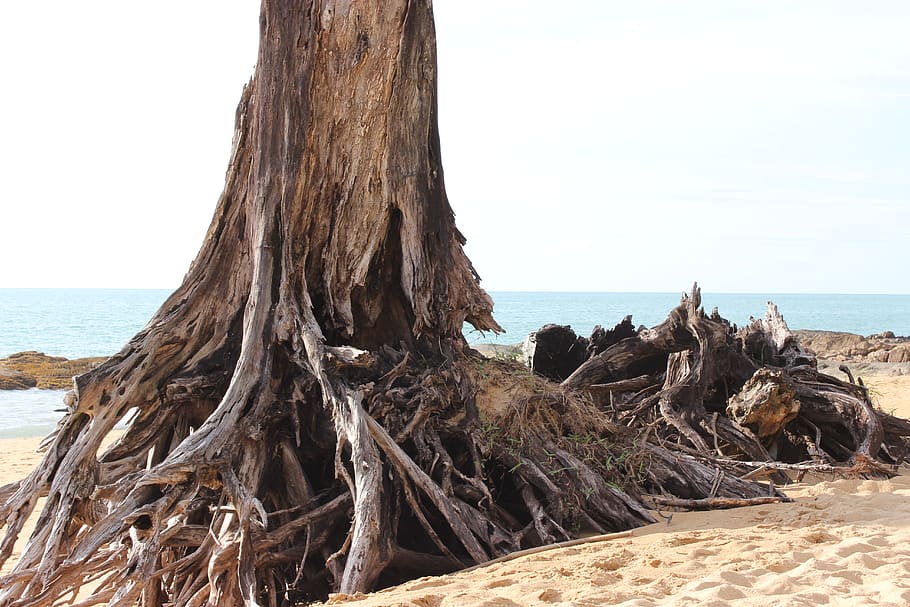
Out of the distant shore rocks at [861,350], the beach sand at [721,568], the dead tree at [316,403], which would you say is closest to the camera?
the beach sand at [721,568]

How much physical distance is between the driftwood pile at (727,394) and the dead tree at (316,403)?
2149 millimetres

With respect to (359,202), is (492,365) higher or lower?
lower

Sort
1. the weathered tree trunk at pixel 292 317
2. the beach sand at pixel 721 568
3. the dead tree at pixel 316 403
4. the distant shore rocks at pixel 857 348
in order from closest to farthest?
the beach sand at pixel 721 568, the dead tree at pixel 316 403, the weathered tree trunk at pixel 292 317, the distant shore rocks at pixel 857 348

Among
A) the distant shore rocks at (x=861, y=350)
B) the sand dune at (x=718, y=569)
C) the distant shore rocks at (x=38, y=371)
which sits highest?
the sand dune at (x=718, y=569)

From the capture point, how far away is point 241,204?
6.46 metres

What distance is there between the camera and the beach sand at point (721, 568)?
4.04 metres

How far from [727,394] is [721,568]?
5298 millimetres

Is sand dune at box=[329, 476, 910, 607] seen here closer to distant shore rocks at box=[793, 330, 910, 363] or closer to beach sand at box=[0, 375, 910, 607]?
beach sand at box=[0, 375, 910, 607]

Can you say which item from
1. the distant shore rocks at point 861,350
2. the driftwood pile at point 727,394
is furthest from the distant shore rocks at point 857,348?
the driftwood pile at point 727,394

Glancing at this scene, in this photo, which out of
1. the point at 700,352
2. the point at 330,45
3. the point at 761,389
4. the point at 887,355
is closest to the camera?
the point at 330,45

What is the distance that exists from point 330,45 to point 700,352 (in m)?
5.14

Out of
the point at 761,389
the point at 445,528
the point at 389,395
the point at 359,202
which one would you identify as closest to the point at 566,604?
the point at 445,528

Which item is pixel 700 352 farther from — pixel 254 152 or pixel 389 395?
pixel 254 152

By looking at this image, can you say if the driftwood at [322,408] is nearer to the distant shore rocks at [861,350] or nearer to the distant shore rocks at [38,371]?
the distant shore rocks at [861,350]
